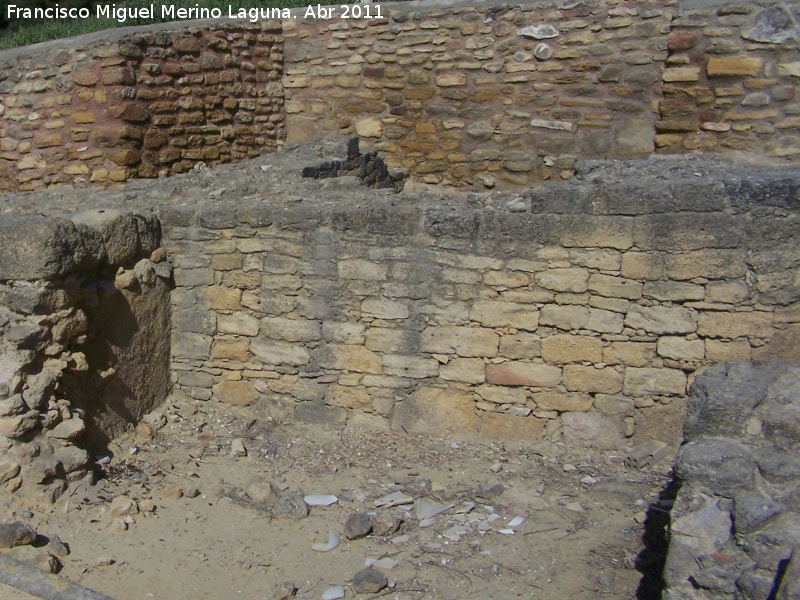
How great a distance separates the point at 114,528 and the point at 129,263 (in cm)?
169

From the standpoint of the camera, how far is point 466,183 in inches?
327

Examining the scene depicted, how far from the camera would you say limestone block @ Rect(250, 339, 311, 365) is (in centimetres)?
531

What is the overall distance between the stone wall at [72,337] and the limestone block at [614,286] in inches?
105

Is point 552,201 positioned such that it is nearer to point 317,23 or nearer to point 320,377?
point 320,377

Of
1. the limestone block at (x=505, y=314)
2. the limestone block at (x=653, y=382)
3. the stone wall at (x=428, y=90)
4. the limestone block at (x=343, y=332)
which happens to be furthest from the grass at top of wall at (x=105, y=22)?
the limestone block at (x=653, y=382)

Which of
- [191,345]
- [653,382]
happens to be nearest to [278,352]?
[191,345]

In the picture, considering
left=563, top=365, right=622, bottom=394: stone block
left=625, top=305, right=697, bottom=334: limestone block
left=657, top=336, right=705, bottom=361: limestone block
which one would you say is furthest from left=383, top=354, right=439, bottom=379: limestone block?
left=657, top=336, right=705, bottom=361: limestone block

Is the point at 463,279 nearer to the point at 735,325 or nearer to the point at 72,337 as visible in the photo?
the point at 735,325

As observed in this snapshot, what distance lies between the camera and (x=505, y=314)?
16.0 ft

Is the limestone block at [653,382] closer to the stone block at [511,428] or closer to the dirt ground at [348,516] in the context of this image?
the dirt ground at [348,516]

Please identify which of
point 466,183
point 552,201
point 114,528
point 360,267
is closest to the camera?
point 114,528

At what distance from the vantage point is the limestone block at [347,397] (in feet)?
17.2

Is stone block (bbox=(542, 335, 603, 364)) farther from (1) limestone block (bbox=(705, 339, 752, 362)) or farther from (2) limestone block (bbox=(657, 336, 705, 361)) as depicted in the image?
(1) limestone block (bbox=(705, 339, 752, 362))

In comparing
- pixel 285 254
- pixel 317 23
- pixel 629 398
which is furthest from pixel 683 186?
pixel 317 23
